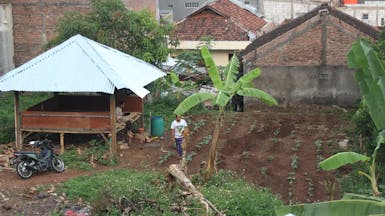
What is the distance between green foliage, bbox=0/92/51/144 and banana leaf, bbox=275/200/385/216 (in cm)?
1123

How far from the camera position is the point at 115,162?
14.6 meters

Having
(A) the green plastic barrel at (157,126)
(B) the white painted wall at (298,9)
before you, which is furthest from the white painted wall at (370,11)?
(A) the green plastic barrel at (157,126)

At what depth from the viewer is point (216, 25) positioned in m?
30.5

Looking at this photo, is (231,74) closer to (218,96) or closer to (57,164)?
(218,96)

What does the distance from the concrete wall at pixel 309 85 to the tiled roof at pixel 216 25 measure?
26.7 ft

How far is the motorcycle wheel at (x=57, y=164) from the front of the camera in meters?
13.5

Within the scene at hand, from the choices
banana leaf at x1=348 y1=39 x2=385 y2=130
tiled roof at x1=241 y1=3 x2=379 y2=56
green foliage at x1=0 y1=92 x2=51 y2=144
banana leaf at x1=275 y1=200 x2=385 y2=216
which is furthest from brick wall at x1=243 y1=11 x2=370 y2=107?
banana leaf at x1=275 y1=200 x2=385 y2=216

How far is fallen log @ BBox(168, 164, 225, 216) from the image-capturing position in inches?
388

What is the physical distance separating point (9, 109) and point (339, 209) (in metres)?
15.2

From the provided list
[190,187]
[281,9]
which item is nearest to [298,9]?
[281,9]

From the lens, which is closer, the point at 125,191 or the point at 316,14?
the point at 125,191

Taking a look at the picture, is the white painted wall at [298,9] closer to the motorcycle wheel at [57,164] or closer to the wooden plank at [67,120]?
the wooden plank at [67,120]

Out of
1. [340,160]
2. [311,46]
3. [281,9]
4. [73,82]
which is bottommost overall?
[340,160]

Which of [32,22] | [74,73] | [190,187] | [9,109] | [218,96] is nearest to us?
[190,187]
